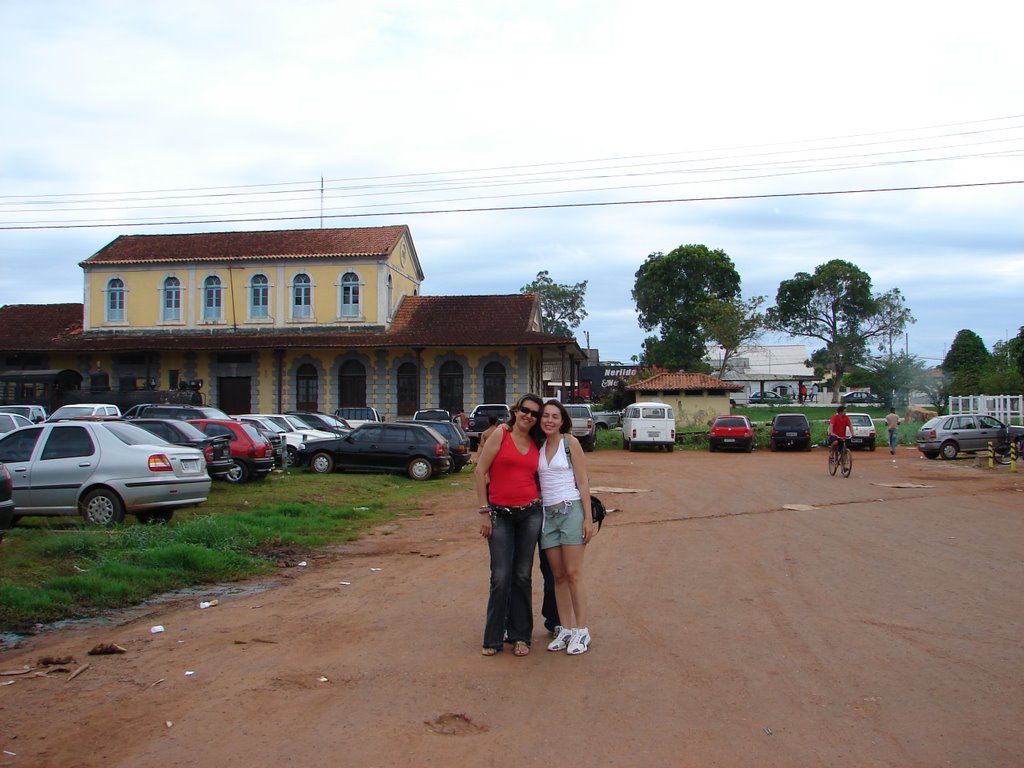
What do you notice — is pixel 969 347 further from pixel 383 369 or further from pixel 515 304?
pixel 383 369

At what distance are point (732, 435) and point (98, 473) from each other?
2793 cm

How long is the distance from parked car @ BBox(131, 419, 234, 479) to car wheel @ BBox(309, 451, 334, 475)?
179 inches

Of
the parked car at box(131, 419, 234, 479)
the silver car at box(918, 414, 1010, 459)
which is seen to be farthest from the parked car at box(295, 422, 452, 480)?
the silver car at box(918, 414, 1010, 459)

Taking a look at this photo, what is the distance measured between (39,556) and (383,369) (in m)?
33.1

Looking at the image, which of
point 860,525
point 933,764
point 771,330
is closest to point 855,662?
point 933,764

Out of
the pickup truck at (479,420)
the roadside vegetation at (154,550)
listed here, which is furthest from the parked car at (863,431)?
the roadside vegetation at (154,550)

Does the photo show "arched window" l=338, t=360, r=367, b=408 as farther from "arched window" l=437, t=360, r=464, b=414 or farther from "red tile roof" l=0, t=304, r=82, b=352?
"red tile roof" l=0, t=304, r=82, b=352

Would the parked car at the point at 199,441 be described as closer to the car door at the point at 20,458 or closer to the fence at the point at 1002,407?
the car door at the point at 20,458

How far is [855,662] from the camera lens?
633 cm

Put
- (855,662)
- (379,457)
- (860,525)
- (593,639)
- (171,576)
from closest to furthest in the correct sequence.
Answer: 1. (855,662)
2. (593,639)
3. (171,576)
4. (860,525)
5. (379,457)

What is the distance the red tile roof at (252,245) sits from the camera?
145 ft

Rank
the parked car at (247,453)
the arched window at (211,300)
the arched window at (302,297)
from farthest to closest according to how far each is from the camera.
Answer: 1. the arched window at (211,300)
2. the arched window at (302,297)
3. the parked car at (247,453)

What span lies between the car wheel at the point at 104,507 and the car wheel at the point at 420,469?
1052 cm

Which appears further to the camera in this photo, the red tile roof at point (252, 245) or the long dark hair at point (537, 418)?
the red tile roof at point (252, 245)
